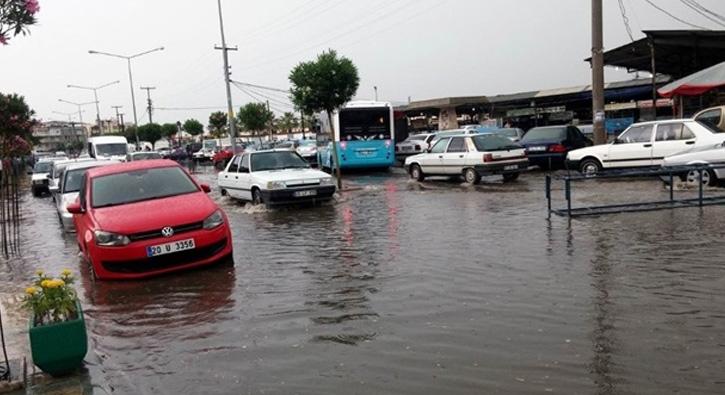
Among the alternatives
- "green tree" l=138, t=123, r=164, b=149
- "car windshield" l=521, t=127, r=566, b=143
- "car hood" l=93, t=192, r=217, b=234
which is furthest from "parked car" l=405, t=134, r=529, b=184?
"green tree" l=138, t=123, r=164, b=149

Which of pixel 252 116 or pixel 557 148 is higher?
pixel 252 116

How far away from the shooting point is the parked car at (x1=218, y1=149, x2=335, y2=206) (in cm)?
1470

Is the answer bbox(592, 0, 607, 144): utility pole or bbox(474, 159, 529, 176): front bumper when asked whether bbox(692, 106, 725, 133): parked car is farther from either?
bbox(474, 159, 529, 176): front bumper

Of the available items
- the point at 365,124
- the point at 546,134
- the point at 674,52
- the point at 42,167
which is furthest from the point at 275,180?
the point at 674,52

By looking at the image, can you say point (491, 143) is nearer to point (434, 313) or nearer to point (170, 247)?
point (170, 247)

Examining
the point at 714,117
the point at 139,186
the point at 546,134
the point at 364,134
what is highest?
the point at 364,134

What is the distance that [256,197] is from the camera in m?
15.6

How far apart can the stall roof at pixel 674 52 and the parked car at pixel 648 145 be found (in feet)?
31.9

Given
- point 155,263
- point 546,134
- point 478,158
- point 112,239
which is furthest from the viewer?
point 546,134

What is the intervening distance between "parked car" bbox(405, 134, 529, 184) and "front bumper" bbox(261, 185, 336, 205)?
5312 mm

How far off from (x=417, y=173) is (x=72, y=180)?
35.8ft

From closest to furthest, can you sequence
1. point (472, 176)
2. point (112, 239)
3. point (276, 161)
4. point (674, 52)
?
point (112, 239) < point (276, 161) < point (472, 176) < point (674, 52)

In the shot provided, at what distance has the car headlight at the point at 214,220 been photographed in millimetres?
8273

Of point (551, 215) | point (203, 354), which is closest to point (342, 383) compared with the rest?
point (203, 354)
